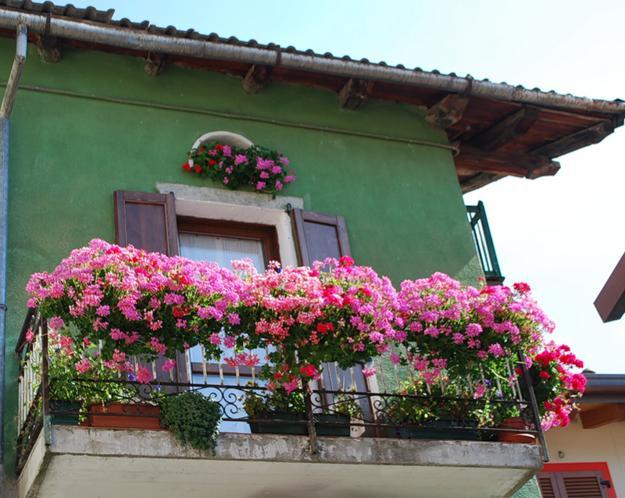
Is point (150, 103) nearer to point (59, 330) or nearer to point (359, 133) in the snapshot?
point (359, 133)

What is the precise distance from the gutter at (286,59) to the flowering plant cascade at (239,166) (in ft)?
2.39

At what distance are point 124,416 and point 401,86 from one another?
4762 millimetres

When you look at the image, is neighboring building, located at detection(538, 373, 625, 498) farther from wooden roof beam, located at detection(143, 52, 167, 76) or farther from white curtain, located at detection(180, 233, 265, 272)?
wooden roof beam, located at detection(143, 52, 167, 76)

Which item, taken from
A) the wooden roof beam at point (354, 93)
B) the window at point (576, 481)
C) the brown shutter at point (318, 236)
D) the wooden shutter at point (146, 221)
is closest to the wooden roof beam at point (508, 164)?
the wooden roof beam at point (354, 93)

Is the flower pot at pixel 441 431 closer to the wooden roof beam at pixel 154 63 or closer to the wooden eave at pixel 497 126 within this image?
the wooden eave at pixel 497 126

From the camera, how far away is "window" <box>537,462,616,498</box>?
9610 mm

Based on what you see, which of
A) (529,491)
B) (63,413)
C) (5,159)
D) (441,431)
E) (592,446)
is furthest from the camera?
(592,446)

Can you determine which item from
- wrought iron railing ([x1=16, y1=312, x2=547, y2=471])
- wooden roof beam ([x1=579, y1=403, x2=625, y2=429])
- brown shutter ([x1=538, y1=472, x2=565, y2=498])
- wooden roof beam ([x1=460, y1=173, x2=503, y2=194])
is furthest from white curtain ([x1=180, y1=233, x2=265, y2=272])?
wooden roof beam ([x1=579, y1=403, x2=625, y2=429])

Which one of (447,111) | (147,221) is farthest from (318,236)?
(447,111)

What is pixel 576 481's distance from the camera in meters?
9.73

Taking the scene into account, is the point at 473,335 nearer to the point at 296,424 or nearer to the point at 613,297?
the point at 296,424

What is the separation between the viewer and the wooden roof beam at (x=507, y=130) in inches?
420

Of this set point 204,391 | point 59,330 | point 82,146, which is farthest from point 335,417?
point 82,146

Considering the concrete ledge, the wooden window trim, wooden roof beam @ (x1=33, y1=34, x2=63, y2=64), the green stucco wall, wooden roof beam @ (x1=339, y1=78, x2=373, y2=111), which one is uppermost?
wooden roof beam @ (x1=33, y1=34, x2=63, y2=64)
